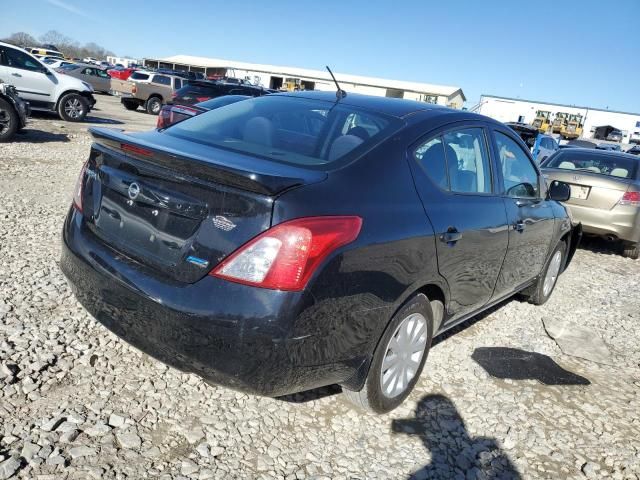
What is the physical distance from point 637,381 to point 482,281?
1.51 m

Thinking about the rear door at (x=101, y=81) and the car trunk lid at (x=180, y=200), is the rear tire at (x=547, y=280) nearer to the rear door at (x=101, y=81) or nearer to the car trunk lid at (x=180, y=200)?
the car trunk lid at (x=180, y=200)

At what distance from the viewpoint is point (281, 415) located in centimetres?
275

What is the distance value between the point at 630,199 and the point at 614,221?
1.18ft

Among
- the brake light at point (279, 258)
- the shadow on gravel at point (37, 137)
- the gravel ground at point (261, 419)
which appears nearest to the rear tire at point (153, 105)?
the shadow on gravel at point (37, 137)

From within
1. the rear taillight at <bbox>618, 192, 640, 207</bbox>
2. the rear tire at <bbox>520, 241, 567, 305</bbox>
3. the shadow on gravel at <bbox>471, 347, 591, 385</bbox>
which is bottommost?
the shadow on gravel at <bbox>471, 347, 591, 385</bbox>

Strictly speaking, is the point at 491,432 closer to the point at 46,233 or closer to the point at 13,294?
the point at 13,294

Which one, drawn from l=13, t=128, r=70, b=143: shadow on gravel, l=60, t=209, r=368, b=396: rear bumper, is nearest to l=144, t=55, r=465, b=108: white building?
l=13, t=128, r=70, b=143: shadow on gravel

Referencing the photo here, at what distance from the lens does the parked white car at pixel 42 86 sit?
12.0 metres

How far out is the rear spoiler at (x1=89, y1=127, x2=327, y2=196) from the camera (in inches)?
80.7

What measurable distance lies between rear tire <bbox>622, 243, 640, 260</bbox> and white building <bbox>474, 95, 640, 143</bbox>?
59.1m

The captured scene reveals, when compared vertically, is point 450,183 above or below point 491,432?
above

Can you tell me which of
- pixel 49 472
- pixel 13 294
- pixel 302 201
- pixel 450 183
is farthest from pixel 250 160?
pixel 13 294

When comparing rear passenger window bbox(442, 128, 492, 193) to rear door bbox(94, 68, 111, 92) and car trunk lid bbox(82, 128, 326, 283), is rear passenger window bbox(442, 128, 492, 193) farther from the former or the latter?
rear door bbox(94, 68, 111, 92)

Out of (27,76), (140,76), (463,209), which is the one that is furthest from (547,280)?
(140,76)
